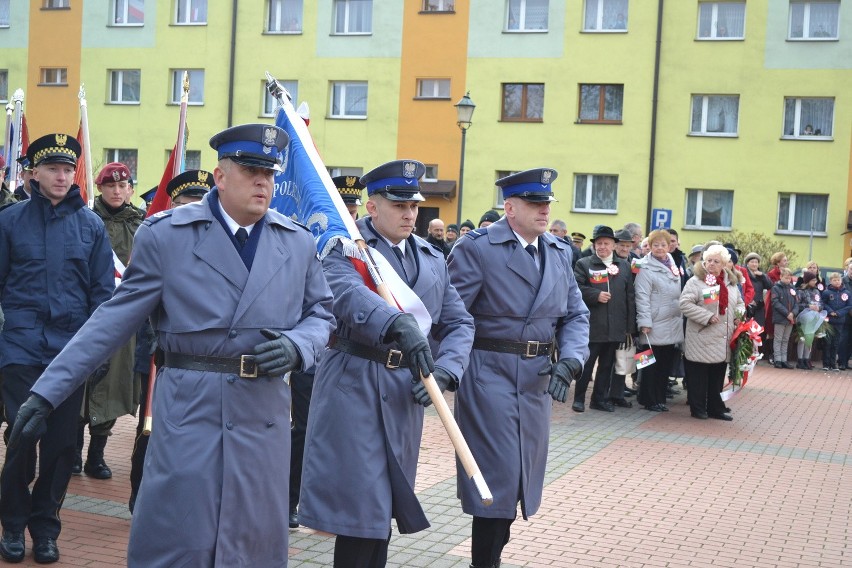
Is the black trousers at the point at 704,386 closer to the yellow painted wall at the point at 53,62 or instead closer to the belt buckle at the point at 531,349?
the belt buckle at the point at 531,349

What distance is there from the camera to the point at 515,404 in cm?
589

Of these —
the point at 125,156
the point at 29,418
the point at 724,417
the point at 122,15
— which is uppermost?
the point at 122,15

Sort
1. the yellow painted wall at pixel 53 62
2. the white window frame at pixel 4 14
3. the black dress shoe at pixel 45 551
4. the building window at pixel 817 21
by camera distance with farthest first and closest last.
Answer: the white window frame at pixel 4 14 < the yellow painted wall at pixel 53 62 < the building window at pixel 817 21 < the black dress shoe at pixel 45 551

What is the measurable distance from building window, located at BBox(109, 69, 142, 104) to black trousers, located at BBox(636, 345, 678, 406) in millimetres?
29181

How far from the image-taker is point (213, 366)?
4.13 metres

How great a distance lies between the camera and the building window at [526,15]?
3425 cm

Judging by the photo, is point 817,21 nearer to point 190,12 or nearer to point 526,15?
point 526,15

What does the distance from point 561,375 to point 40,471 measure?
295cm

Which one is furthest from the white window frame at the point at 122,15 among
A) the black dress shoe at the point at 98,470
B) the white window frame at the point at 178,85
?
the black dress shoe at the point at 98,470

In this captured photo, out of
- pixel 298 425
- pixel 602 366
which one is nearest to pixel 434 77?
pixel 602 366

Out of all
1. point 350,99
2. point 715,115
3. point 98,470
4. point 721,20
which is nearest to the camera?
point 98,470

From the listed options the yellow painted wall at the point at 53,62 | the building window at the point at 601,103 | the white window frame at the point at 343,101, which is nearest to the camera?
the building window at the point at 601,103

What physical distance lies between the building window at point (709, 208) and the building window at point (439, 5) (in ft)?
31.4

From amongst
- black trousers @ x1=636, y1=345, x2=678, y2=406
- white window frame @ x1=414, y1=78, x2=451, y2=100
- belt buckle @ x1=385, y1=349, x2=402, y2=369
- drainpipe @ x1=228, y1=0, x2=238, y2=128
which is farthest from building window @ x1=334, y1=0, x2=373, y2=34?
belt buckle @ x1=385, y1=349, x2=402, y2=369
